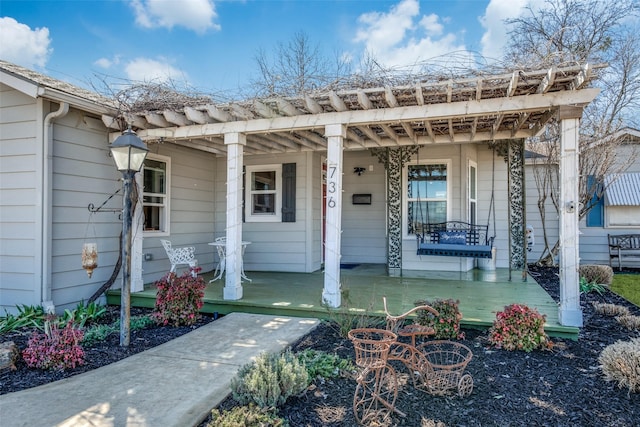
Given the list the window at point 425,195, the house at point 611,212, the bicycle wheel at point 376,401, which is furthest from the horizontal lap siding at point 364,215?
the bicycle wheel at point 376,401

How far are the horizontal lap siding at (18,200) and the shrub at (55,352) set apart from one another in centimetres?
166

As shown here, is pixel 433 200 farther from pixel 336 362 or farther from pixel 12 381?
pixel 12 381

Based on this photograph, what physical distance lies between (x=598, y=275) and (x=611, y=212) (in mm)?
2655

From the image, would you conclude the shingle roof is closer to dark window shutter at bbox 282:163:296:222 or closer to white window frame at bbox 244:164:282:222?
dark window shutter at bbox 282:163:296:222

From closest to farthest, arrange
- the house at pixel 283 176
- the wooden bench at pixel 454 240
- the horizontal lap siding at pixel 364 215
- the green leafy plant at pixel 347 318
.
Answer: the green leafy plant at pixel 347 318
the house at pixel 283 176
the wooden bench at pixel 454 240
the horizontal lap siding at pixel 364 215

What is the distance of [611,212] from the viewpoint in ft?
28.3

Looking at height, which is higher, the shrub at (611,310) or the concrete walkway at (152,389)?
the shrub at (611,310)

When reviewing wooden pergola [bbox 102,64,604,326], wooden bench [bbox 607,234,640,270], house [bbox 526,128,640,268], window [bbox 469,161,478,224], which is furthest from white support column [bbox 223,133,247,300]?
wooden bench [bbox 607,234,640,270]

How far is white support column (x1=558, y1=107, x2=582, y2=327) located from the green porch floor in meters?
0.21

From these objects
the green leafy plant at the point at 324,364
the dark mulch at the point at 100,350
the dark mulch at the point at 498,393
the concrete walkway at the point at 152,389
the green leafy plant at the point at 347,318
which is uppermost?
the green leafy plant at the point at 347,318

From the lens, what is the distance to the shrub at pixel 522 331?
11.6 ft

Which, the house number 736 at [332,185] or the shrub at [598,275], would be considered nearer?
the house number 736 at [332,185]

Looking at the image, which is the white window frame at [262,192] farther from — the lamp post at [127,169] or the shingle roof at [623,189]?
the shingle roof at [623,189]

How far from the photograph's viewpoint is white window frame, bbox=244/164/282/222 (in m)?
7.37
